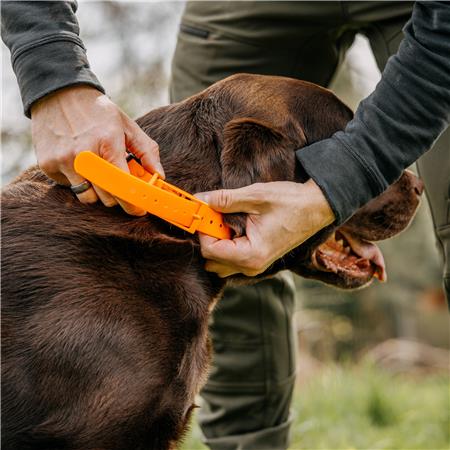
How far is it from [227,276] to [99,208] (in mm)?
535

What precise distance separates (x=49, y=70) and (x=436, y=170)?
5.07 ft

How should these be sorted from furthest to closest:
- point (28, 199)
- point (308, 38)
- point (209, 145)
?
1. point (308, 38)
2. point (209, 145)
3. point (28, 199)

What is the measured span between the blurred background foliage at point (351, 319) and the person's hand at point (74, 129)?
107 cm

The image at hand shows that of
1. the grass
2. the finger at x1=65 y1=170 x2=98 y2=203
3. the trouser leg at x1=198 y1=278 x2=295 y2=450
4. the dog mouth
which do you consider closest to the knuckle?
the finger at x1=65 y1=170 x2=98 y2=203

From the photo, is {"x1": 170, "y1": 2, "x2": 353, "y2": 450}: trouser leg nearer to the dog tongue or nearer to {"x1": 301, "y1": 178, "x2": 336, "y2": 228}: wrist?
the dog tongue

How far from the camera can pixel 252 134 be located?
260cm

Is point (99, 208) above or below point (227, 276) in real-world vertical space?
above

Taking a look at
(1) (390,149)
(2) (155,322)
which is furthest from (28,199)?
(1) (390,149)

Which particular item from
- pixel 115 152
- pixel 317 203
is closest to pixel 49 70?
pixel 115 152

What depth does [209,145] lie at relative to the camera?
105 inches

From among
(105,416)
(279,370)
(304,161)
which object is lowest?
(279,370)

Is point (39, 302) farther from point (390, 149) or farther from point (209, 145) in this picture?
point (390, 149)

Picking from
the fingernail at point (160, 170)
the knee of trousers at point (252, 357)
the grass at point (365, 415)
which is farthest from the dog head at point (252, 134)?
the grass at point (365, 415)

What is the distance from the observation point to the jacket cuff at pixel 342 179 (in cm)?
249
